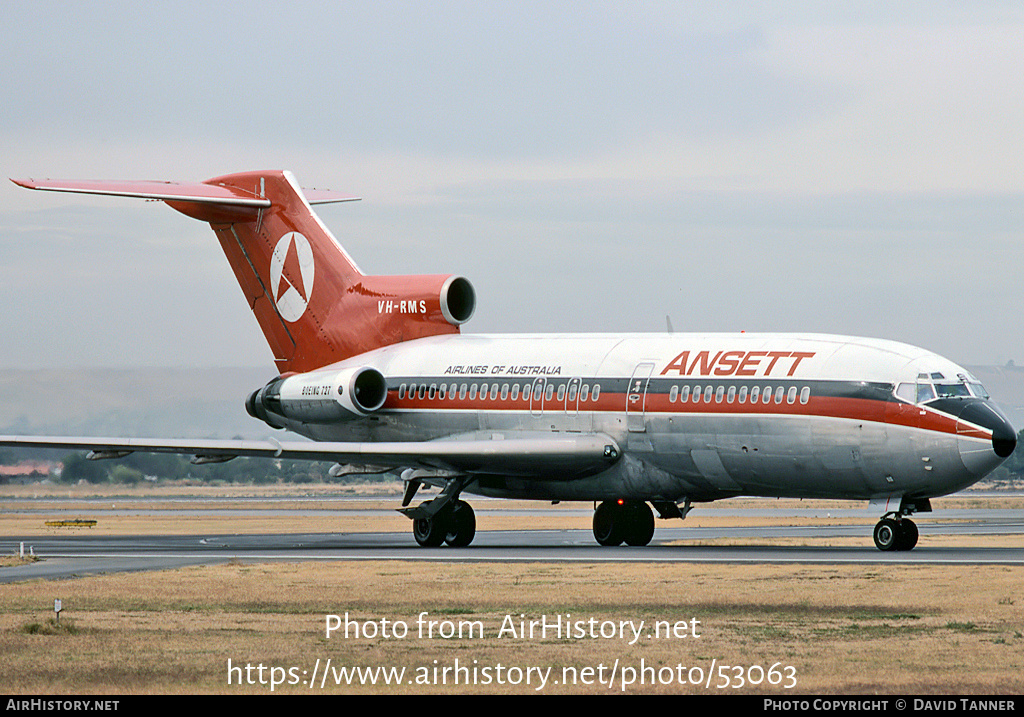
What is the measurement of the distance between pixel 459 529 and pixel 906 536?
10.2 metres

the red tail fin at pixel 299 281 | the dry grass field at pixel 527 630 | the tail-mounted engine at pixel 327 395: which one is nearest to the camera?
the dry grass field at pixel 527 630

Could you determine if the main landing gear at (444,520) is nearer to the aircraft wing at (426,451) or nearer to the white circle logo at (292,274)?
the aircraft wing at (426,451)

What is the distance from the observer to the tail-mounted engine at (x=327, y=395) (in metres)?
38.7

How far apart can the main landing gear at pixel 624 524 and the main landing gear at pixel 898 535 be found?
21.6ft

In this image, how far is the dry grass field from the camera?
15.3m

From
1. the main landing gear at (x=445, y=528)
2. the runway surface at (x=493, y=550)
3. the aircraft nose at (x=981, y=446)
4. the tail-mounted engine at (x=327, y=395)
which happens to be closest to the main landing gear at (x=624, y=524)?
the runway surface at (x=493, y=550)

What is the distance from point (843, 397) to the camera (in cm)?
3042

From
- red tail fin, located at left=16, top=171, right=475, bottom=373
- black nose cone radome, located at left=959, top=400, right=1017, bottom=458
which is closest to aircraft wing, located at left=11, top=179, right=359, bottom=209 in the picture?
red tail fin, located at left=16, top=171, right=475, bottom=373

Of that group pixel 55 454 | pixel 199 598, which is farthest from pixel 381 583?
pixel 55 454

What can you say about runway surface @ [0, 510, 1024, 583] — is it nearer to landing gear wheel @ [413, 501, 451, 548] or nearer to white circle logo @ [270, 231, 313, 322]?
landing gear wheel @ [413, 501, 451, 548]

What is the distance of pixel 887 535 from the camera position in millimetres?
30484
